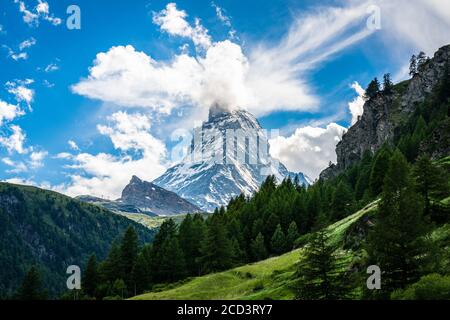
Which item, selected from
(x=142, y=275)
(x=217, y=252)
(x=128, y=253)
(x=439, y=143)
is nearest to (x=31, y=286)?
(x=128, y=253)

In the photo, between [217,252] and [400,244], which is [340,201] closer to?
[217,252]

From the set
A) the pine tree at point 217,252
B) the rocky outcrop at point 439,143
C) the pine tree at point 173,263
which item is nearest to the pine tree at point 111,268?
the pine tree at point 173,263

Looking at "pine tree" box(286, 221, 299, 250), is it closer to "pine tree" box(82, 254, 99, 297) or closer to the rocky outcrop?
the rocky outcrop

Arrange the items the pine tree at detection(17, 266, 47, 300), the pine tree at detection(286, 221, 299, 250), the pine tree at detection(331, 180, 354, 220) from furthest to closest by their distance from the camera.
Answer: the pine tree at detection(331, 180, 354, 220)
the pine tree at detection(286, 221, 299, 250)
the pine tree at detection(17, 266, 47, 300)

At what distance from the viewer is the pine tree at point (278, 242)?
101000 mm

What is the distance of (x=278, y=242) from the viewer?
3976 inches

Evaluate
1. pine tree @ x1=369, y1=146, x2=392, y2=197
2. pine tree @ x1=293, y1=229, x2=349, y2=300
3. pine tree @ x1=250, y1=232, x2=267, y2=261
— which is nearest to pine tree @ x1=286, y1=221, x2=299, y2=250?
pine tree @ x1=250, y1=232, x2=267, y2=261

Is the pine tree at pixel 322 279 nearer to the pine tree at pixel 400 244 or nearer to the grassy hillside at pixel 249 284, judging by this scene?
the pine tree at pixel 400 244

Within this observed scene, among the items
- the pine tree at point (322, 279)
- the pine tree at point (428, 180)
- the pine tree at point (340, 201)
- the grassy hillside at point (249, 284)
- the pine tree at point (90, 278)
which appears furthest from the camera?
the pine tree at point (90, 278)

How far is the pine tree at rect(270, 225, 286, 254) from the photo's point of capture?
101 meters

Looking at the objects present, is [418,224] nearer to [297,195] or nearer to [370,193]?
[370,193]

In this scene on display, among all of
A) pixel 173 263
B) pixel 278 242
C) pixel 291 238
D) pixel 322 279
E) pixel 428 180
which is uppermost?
pixel 428 180
